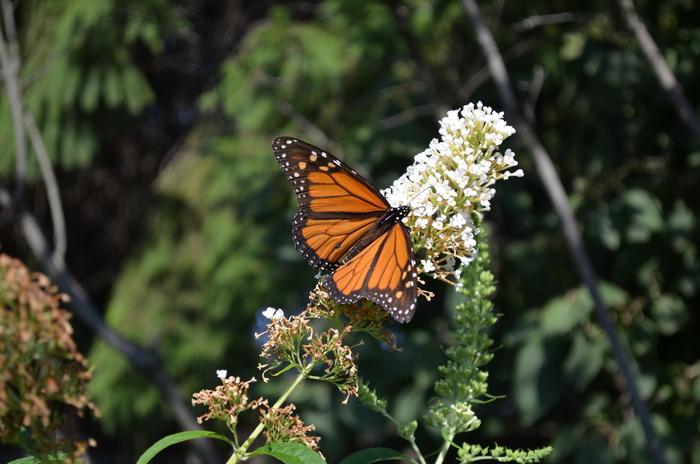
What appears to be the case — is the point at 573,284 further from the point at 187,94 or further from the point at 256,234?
the point at 187,94

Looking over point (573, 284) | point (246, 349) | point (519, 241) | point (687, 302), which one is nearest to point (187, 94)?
point (246, 349)

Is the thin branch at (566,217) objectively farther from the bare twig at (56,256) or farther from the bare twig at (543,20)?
the bare twig at (56,256)

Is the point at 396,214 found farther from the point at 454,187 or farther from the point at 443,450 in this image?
the point at 443,450

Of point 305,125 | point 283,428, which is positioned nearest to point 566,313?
point 305,125

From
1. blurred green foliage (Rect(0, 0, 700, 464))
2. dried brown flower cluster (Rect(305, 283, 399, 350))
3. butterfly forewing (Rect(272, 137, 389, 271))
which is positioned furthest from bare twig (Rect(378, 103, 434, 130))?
dried brown flower cluster (Rect(305, 283, 399, 350))

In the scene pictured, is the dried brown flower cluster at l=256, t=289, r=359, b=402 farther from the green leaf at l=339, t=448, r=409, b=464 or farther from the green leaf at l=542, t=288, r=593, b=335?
the green leaf at l=542, t=288, r=593, b=335

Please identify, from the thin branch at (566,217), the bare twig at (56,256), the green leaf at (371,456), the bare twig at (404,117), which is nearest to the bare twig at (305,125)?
the bare twig at (404,117)

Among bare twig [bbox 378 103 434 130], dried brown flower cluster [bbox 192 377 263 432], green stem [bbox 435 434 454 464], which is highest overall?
bare twig [bbox 378 103 434 130]

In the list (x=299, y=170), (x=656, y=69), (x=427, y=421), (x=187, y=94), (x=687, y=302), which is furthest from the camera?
(x=187, y=94)
